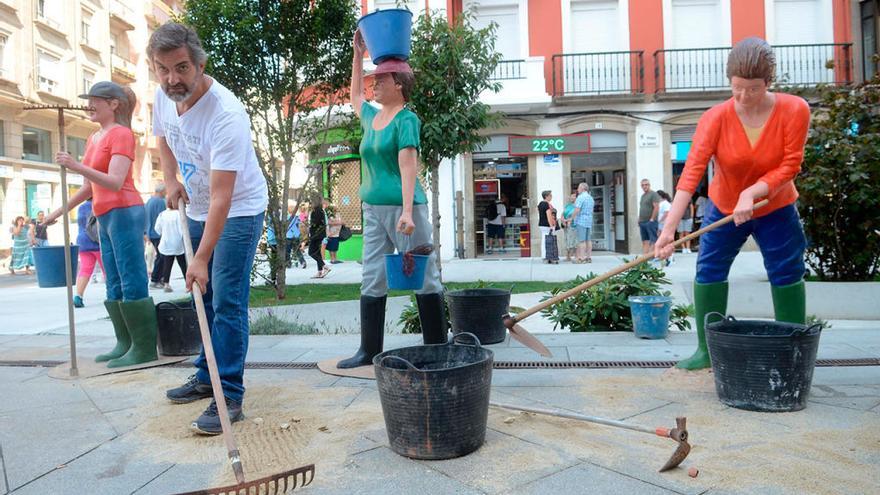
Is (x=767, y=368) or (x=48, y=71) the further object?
(x=48, y=71)

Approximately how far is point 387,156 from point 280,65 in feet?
17.7

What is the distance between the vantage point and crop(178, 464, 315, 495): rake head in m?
2.20

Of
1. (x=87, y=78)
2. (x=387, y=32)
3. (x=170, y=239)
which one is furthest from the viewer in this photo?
(x=87, y=78)

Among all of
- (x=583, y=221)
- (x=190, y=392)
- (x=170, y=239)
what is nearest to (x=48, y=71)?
(x=170, y=239)

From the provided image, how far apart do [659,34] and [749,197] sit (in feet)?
52.9

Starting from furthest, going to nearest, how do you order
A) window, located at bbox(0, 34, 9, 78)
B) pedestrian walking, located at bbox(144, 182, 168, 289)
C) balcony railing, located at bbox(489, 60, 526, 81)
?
window, located at bbox(0, 34, 9, 78), balcony railing, located at bbox(489, 60, 526, 81), pedestrian walking, located at bbox(144, 182, 168, 289)

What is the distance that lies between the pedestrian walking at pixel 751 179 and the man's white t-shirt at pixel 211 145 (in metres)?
2.06

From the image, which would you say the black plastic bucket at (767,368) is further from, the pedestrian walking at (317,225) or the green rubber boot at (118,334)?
the pedestrian walking at (317,225)

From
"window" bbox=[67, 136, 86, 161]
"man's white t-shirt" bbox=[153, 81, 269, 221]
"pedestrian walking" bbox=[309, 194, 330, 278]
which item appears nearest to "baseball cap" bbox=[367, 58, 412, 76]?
"man's white t-shirt" bbox=[153, 81, 269, 221]

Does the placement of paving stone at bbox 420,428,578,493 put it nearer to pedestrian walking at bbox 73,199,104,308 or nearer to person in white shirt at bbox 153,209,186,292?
person in white shirt at bbox 153,209,186,292

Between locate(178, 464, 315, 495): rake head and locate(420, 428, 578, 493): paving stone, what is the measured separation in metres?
0.50

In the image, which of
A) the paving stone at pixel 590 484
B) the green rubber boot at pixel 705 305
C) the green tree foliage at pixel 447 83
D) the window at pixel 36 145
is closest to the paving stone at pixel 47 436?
the paving stone at pixel 590 484

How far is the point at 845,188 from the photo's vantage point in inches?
275

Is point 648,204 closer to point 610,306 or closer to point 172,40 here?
point 610,306
